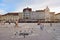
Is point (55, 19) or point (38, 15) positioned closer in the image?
point (55, 19)

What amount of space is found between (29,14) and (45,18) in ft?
26.6

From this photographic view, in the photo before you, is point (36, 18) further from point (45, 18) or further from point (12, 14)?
point (12, 14)

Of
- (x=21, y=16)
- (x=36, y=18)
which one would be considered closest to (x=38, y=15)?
(x=36, y=18)

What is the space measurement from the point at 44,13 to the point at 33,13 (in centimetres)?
484

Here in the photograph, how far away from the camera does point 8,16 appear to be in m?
75.4

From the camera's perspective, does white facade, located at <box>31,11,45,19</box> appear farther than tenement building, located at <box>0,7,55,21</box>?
Yes

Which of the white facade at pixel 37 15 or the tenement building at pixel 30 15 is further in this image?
the white facade at pixel 37 15

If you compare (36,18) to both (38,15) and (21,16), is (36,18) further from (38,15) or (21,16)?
(21,16)

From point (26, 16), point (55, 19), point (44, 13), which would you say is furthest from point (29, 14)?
point (55, 19)

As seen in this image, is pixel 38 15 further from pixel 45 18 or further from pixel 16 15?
pixel 16 15

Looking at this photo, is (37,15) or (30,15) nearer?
(37,15)

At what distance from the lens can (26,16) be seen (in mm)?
77125

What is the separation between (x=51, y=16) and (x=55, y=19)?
2.21m

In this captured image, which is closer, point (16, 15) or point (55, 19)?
point (55, 19)
